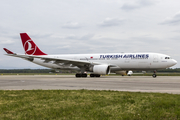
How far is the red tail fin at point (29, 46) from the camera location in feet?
118

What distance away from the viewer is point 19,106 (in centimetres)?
646

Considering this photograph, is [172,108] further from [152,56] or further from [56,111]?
[152,56]

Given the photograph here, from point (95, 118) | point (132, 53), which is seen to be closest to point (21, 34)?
point (132, 53)

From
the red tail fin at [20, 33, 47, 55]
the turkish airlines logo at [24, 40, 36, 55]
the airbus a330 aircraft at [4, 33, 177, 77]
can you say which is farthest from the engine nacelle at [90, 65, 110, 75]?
the turkish airlines logo at [24, 40, 36, 55]

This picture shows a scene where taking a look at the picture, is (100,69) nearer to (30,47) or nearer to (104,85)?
(104,85)

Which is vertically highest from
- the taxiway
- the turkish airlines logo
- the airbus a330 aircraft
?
the turkish airlines logo

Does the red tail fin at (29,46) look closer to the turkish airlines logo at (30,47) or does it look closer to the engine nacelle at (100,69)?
the turkish airlines logo at (30,47)

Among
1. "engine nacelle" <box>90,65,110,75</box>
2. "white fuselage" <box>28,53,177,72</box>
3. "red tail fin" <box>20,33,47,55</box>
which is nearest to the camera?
"engine nacelle" <box>90,65,110,75</box>

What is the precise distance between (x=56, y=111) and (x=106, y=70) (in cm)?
2346

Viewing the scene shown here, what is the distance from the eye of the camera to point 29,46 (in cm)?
3597

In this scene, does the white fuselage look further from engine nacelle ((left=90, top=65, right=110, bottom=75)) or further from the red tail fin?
the red tail fin

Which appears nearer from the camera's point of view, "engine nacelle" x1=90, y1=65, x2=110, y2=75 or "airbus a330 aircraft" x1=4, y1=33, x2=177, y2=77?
"engine nacelle" x1=90, y1=65, x2=110, y2=75

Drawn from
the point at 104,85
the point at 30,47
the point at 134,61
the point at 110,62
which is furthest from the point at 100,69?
the point at 30,47

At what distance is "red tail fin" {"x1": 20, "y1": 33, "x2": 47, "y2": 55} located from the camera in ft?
118
